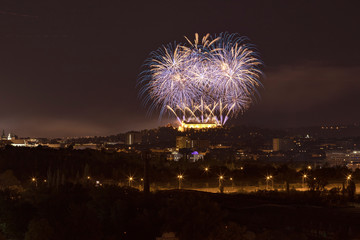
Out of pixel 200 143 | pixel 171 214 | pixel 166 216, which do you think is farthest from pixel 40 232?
pixel 200 143

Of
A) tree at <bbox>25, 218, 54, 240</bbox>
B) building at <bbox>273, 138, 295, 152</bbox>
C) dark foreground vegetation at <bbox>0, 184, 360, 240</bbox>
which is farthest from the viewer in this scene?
building at <bbox>273, 138, 295, 152</bbox>

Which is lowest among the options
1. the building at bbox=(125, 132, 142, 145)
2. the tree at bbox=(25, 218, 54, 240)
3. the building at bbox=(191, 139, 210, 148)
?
the tree at bbox=(25, 218, 54, 240)

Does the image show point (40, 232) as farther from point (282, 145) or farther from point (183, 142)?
point (282, 145)

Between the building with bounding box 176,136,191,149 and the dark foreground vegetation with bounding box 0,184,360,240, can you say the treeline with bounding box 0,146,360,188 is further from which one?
the building with bounding box 176,136,191,149

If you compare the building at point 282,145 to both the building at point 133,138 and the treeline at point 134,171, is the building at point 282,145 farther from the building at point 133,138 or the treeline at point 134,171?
the treeline at point 134,171

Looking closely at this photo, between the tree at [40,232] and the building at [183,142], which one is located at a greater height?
the building at [183,142]

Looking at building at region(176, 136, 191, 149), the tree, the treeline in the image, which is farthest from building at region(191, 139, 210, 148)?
the tree

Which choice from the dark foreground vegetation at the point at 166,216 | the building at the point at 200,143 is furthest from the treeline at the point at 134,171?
the building at the point at 200,143

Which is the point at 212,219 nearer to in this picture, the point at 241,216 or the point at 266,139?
the point at 241,216
